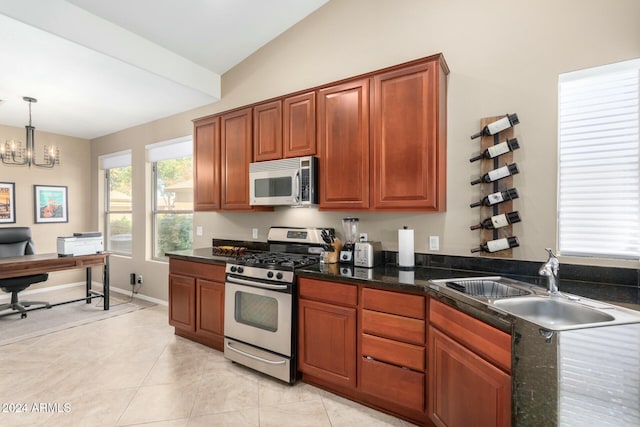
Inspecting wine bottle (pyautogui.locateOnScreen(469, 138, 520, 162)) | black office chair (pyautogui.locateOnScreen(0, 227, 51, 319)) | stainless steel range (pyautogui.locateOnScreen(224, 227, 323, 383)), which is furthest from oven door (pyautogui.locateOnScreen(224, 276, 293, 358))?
black office chair (pyautogui.locateOnScreen(0, 227, 51, 319))

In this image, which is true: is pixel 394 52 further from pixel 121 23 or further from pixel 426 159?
pixel 121 23

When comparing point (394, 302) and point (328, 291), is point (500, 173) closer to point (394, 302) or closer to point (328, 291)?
point (394, 302)

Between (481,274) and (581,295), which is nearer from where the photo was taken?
(581,295)

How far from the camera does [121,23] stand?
2756 mm

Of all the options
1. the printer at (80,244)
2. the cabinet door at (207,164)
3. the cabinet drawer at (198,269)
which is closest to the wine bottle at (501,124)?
the cabinet drawer at (198,269)

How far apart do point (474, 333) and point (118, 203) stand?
5.86 m

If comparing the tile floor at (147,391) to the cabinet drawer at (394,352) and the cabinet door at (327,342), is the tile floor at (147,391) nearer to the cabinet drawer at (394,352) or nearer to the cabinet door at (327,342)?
the cabinet door at (327,342)

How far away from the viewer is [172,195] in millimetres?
4656

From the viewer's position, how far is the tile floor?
6.83 ft

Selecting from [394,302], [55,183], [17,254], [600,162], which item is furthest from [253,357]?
[55,183]

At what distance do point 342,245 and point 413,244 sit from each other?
24.8 inches

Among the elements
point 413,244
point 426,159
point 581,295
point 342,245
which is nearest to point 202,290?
point 342,245

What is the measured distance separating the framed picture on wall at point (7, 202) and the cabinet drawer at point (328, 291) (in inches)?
207

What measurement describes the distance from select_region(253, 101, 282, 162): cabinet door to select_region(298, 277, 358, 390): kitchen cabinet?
4.34 feet
